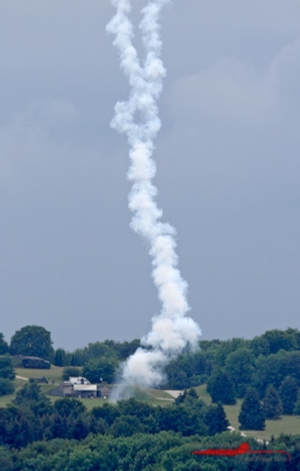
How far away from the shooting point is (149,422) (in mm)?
149250

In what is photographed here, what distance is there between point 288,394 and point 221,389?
831 cm

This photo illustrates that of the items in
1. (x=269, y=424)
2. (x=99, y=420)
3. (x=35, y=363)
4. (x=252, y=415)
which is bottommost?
(x=99, y=420)

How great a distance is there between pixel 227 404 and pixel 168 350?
14.5 meters

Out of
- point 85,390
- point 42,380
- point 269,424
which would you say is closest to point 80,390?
point 85,390

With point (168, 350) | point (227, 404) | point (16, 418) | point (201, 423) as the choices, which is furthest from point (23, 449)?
point (227, 404)

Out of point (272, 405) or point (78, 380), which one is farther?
point (78, 380)

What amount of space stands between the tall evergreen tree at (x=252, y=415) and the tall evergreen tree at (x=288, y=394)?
37.4ft

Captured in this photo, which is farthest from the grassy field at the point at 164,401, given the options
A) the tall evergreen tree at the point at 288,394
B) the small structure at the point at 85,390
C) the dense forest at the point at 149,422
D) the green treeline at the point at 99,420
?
the green treeline at the point at 99,420

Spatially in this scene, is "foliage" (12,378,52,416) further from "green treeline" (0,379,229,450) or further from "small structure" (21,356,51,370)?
"small structure" (21,356,51,370)

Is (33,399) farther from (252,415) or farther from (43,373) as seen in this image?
(43,373)

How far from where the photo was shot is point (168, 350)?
167 meters

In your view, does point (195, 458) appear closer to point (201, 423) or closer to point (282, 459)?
point (282, 459)

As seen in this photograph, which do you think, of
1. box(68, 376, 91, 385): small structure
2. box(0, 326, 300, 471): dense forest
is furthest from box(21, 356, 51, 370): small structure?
box(68, 376, 91, 385): small structure

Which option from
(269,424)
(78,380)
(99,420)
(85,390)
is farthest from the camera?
(78,380)
